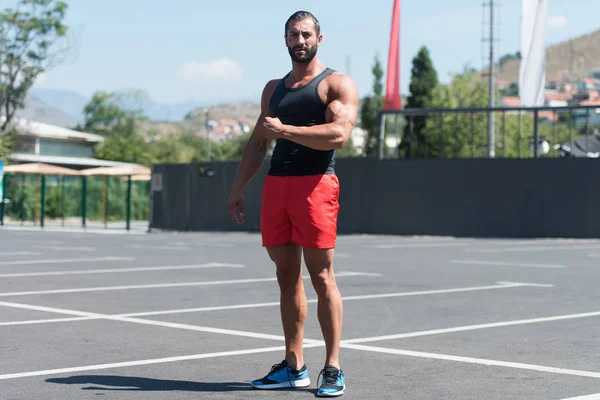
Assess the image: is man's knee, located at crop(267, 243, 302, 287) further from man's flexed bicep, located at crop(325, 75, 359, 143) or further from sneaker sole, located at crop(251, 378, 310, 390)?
man's flexed bicep, located at crop(325, 75, 359, 143)

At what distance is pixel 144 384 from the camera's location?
5.70 metres

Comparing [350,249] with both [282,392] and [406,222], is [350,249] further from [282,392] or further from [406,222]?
[282,392]

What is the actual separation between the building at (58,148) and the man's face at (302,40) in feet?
198

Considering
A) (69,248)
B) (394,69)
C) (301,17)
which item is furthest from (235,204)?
(394,69)

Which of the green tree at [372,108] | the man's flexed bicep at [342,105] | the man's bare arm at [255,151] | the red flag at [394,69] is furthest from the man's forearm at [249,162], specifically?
the green tree at [372,108]

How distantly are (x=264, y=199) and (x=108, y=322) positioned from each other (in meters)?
3.24

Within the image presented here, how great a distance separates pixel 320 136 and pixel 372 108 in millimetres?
89461

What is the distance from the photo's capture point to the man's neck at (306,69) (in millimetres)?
5617

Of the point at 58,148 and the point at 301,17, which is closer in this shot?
the point at 301,17

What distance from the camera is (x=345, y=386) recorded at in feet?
18.5

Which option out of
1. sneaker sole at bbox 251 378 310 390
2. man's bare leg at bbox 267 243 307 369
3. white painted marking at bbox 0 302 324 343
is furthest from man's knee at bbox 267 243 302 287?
white painted marking at bbox 0 302 324 343

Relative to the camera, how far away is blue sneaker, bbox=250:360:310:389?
221 inches

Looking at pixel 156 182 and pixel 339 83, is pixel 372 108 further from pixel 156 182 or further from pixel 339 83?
pixel 339 83

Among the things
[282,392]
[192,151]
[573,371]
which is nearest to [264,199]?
[282,392]
